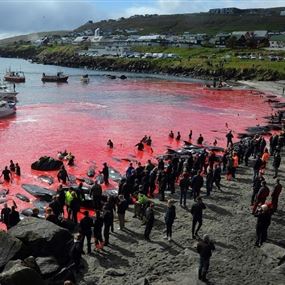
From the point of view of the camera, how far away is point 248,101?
8494cm

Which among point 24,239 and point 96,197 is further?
point 96,197

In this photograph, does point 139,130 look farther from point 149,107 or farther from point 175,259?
point 175,259

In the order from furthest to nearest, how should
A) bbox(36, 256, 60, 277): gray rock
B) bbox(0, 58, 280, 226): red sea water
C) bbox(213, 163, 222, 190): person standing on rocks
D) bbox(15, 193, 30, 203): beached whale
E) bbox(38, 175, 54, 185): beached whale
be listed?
bbox(0, 58, 280, 226): red sea water → bbox(38, 175, 54, 185): beached whale → bbox(15, 193, 30, 203): beached whale → bbox(213, 163, 222, 190): person standing on rocks → bbox(36, 256, 60, 277): gray rock

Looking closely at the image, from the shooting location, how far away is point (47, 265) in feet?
55.5

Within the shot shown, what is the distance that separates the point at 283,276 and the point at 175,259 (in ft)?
13.6

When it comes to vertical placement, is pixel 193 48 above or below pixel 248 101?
above

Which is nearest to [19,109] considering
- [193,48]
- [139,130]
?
[139,130]

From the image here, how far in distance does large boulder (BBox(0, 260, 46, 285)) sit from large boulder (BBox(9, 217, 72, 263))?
259 cm

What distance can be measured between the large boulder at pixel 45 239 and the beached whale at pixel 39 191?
9.29m

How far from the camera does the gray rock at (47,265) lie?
16562 millimetres

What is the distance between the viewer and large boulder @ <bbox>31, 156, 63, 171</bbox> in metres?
35.7

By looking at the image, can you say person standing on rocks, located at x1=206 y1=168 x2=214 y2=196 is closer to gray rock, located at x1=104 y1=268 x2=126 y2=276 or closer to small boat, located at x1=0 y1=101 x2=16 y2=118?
gray rock, located at x1=104 y1=268 x2=126 y2=276

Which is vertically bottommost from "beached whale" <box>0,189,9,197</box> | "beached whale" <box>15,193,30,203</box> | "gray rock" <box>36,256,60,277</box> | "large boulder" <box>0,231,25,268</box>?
"beached whale" <box>0,189,9,197</box>

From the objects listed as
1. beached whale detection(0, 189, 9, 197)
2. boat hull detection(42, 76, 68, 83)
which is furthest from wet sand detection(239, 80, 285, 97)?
beached whale detection(0, 189, 9, 197)
